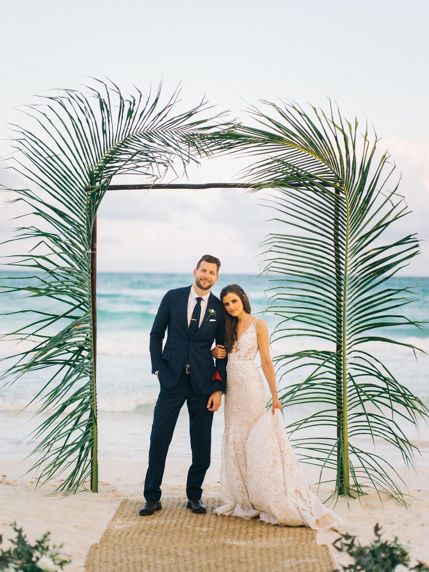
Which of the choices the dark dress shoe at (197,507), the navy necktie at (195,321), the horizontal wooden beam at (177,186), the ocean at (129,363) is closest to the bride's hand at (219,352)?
the navy necktie at (195,321)

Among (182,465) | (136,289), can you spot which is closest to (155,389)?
(182,465)

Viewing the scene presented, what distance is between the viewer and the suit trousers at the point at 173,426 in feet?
14.8

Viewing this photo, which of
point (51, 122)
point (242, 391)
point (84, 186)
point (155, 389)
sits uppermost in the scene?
point (51, 122)

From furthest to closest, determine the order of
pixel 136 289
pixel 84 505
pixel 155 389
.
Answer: pixel 136 289 < pixel 155 389 < pixel 84 505

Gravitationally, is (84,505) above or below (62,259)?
below

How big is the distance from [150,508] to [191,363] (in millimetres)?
917

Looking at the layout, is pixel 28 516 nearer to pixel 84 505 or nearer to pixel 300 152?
pixel 84 505

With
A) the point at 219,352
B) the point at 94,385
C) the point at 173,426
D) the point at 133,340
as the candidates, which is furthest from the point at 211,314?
the point at 133,340

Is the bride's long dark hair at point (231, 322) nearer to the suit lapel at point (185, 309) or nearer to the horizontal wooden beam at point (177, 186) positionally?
the suit lapel at point (185, 309)

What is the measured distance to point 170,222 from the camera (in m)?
26.1

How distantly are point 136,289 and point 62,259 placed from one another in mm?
24181

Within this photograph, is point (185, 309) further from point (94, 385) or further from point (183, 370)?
point (94, 385)

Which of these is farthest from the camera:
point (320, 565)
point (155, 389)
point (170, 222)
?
point (170, 222)

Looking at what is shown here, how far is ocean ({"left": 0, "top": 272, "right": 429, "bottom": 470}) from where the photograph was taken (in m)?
8.67
